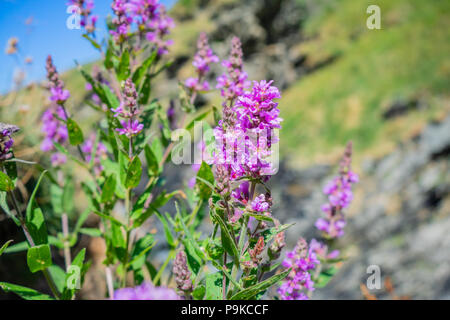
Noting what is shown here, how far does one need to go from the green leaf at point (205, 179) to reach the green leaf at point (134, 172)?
293 millimetres

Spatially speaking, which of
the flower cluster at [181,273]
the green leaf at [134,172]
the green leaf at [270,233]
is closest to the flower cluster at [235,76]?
the green leaf at [134,172]

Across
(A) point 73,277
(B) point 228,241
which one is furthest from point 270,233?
(A) point 73,277

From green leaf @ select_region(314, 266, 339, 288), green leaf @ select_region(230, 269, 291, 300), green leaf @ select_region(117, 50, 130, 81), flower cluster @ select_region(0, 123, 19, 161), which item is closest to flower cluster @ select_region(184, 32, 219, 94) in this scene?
green leaf @ select_region(117, 50, 130, 81)

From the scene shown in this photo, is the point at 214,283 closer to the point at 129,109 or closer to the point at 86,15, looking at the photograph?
the point at 129,109

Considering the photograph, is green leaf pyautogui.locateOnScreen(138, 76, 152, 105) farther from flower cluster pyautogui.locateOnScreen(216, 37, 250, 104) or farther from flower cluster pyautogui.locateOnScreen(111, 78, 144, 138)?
flower cluster pyautogui.locateOnScreen(216, 37, 250, 104)

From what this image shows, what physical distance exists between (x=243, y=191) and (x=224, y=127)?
31 centimetres

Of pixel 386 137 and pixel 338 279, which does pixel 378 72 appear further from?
pixel 338 279

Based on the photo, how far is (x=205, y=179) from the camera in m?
1.43

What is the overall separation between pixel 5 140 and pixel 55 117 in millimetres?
566

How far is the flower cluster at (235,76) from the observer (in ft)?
5.43

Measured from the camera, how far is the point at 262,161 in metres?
1.17

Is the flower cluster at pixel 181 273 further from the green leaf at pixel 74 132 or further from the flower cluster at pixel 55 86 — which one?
the flower cluster at pixel 55 86
